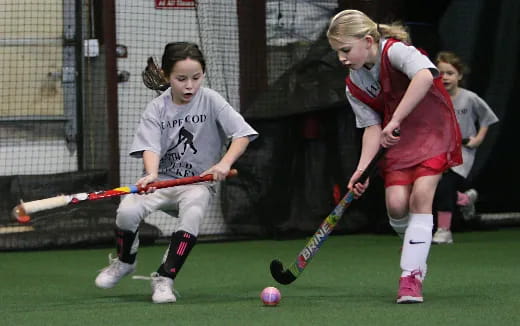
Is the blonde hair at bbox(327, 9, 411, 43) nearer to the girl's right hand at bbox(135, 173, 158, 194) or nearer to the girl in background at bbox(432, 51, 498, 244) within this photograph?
the girl's right hand at bbox(135, 173, 158, 194)

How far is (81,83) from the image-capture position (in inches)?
301

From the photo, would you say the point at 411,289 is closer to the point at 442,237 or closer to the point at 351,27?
the point at 351,27

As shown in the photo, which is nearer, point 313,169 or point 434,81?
point 434,81

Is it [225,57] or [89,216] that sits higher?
[225,57]

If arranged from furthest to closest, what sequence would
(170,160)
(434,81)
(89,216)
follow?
1. (89,216)
2. (170,160)
3. (434,81)

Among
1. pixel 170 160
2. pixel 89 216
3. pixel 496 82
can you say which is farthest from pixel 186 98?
pixel 496 82

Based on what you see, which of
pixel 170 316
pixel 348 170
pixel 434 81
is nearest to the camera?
pixel 170 316

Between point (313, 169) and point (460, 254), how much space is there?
155 centimetres

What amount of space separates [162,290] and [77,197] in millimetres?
526

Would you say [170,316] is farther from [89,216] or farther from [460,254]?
[89,216]

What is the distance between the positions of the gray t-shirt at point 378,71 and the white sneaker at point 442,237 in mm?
2581

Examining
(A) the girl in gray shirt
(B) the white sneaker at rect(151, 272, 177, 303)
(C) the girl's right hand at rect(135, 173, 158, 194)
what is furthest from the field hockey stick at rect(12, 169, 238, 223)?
(B) the white sneaker at rect(151, 272, 177, 303)

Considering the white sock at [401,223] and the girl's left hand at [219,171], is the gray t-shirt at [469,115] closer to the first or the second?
the white sock at [401,223]

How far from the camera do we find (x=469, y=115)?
7.59 metres
